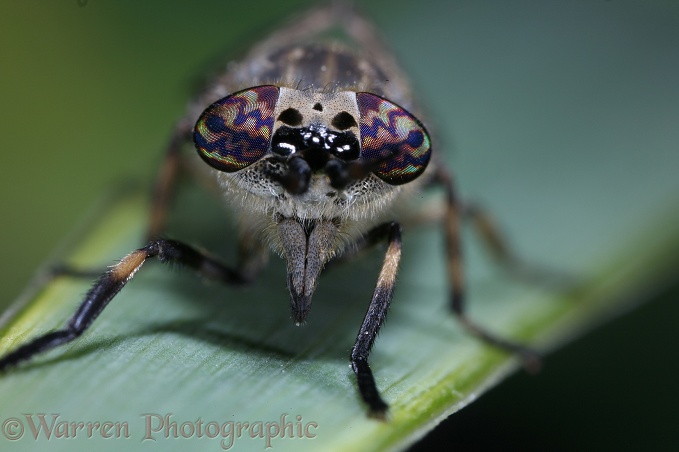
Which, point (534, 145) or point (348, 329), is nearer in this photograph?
point (348, 329)

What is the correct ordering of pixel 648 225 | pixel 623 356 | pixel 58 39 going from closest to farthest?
pixel 648 225, pixel 623 356, pixel 58 39

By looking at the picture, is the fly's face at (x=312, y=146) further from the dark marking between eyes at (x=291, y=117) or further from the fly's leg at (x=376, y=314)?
the fly's leg at (x=376, y=314)

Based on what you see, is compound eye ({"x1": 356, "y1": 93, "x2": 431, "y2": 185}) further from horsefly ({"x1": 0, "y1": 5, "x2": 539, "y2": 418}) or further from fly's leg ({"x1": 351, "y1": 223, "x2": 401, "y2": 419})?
fly's leg ({"x1": 351, "y1": 223, "x2": 401, "y2": 419})

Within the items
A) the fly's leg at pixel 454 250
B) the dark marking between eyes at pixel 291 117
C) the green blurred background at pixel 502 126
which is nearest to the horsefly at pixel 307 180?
the dark marking between eyes at pixel 291 117

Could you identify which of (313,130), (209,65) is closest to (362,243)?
(313,130)

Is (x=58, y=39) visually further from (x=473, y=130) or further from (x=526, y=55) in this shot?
(x=526, y=55)

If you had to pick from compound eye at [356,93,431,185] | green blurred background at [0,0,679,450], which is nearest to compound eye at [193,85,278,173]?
compound eye at [356,93,431,185]

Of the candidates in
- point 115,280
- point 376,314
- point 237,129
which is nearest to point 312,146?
point 237,129
